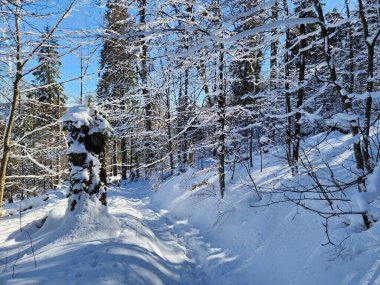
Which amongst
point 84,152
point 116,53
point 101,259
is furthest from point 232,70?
point 101,259

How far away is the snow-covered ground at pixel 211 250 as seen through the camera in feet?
14.3

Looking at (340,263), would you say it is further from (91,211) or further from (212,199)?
(212,199)

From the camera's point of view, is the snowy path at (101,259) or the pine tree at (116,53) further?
the pine tree at (116,53)

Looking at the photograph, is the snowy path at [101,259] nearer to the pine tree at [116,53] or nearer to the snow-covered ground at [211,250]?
the snow-covered ground at [211,250]

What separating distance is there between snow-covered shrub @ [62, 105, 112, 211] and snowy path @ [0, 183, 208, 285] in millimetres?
913

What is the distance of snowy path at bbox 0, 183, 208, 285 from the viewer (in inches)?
180

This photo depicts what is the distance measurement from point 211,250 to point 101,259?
298 centimetres

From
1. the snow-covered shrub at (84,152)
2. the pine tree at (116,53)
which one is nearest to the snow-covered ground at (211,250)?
the snow-covered shrub at (84,152)

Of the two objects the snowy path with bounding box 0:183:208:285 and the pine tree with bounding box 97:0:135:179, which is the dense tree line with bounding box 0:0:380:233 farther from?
the snowy path with bounding box 0:183:208:285

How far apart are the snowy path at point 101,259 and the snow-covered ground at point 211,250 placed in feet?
0.05

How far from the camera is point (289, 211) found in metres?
6.43

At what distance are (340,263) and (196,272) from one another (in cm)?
295

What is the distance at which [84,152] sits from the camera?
716 cm

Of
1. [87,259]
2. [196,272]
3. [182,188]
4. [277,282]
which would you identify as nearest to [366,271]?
[277,282]
